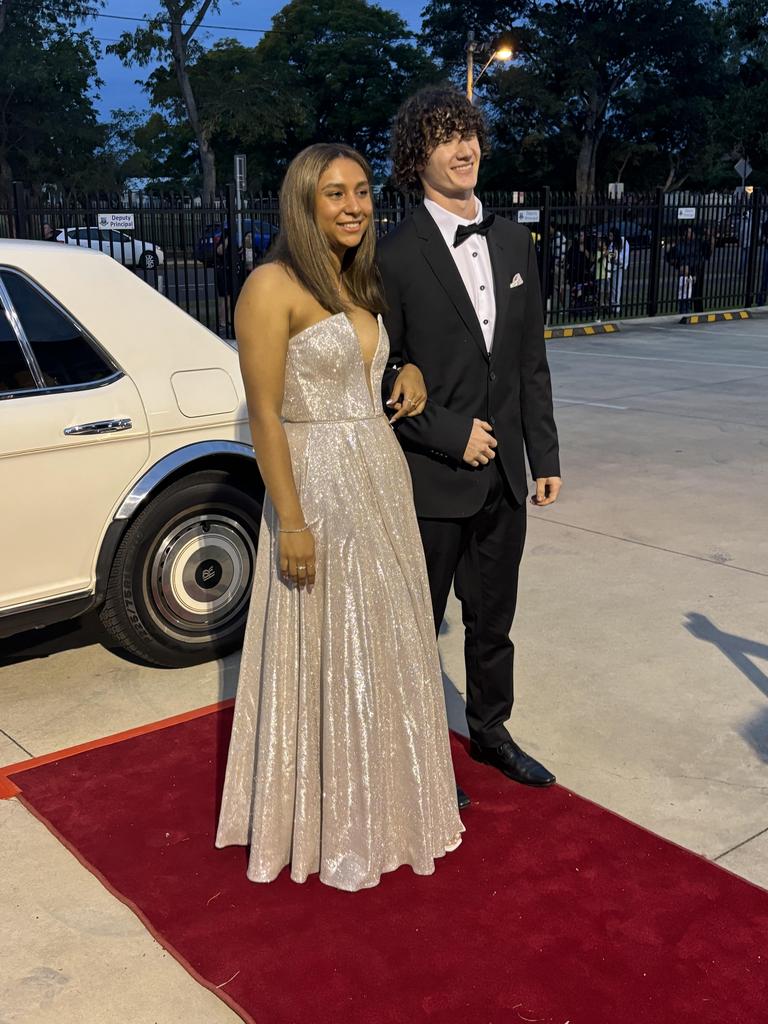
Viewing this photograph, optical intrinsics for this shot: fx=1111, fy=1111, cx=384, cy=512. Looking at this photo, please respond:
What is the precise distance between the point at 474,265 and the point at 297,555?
40.7 inches

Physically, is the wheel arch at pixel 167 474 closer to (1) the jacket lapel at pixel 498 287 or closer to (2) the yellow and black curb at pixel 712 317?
(1) the jacket lapel at pixel 498 287

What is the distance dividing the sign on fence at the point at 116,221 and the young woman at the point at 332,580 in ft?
39.5

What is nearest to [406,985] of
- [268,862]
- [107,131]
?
[268,862]

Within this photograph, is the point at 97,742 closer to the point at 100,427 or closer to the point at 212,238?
the point at 100,427

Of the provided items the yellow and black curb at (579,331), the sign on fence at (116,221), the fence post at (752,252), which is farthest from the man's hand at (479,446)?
the fence post at (752,252)

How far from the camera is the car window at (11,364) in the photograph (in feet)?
12.8

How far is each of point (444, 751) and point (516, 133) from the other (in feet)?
192

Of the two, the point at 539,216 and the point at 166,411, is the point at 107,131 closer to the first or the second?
the point at 539,216

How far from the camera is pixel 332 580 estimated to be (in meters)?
2.89

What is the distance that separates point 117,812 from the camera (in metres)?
3.42

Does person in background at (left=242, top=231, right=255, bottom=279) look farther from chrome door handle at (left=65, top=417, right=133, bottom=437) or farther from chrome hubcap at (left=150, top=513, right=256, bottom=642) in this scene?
chrome door handle at (left=65, top=417, right=133, bottom=437)

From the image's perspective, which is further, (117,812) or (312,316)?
(117,812)

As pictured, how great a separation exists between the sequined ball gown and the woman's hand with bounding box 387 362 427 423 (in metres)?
0.09

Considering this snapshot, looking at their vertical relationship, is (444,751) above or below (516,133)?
below
